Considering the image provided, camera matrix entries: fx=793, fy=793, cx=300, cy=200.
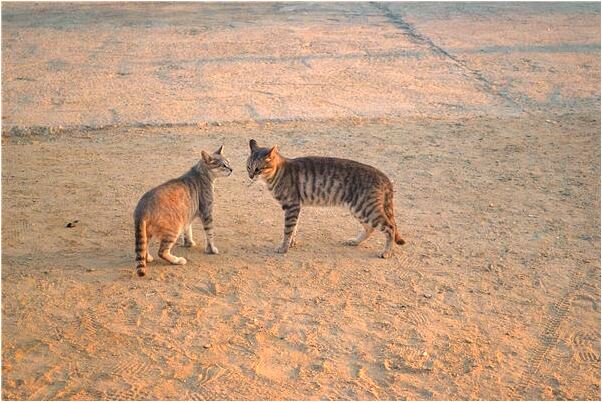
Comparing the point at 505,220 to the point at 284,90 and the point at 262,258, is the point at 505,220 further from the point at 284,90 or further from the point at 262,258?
the point at 284,90

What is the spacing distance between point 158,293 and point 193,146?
4115 mm

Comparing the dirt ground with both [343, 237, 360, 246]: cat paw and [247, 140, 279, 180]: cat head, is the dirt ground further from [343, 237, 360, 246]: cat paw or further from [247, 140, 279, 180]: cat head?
[247, 140, 279, 180]: cat head

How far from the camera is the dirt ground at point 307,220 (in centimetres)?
618

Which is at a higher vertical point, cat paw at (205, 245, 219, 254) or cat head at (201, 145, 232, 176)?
cat head at (201, 145, 232, 176)

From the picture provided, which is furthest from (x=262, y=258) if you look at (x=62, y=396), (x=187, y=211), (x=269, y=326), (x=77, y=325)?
(x=62, y=396)

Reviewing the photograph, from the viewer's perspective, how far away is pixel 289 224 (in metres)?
8.07

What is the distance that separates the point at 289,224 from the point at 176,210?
118 cm

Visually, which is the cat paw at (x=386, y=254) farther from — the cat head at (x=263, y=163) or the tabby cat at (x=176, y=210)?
the tabby cat at (x=176, y=210)

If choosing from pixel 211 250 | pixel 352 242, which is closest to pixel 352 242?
pixel 352 242

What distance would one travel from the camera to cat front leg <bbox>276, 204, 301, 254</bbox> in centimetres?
807

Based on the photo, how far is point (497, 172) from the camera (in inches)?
400

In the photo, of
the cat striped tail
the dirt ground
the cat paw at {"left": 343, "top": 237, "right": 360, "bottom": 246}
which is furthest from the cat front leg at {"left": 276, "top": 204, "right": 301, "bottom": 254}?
the cat striped tail

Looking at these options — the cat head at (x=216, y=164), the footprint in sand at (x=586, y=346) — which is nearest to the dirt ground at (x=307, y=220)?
the footprint in sand at (x=586, y=346)

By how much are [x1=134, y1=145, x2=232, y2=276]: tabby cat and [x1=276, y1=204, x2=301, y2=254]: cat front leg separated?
2.27ft
